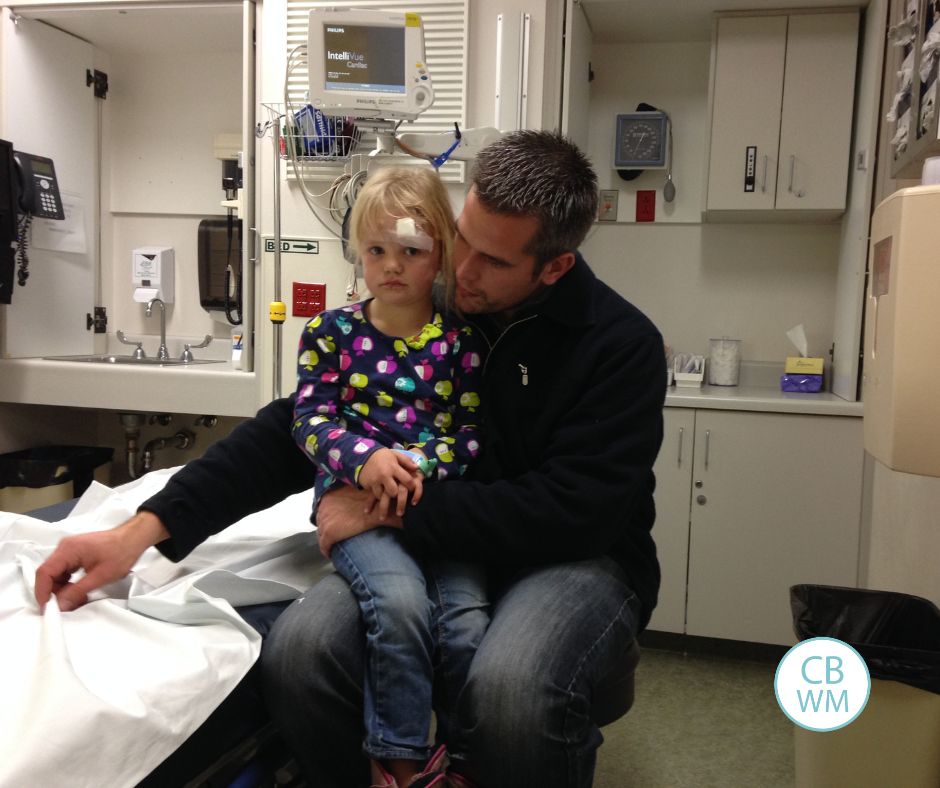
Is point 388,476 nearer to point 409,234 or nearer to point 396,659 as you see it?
point 396,659

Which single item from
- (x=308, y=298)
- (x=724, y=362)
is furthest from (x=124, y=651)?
(x=724, y=362)

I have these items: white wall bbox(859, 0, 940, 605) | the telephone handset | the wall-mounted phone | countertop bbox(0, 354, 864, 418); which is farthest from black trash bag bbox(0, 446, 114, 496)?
white wall bbox(859, 0, 940, 605)

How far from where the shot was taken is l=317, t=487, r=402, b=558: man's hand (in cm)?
121

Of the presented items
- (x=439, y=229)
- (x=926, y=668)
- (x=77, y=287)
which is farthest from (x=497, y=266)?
(x=77, y=287)

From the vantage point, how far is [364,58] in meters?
2.35

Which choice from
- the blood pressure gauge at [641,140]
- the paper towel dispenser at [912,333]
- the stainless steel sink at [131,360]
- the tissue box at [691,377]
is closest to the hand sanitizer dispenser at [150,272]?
the stainless steel sink at [131,360]

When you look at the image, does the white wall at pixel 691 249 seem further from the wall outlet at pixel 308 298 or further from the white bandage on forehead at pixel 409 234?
the white bandage on forehead at pixel 409 234

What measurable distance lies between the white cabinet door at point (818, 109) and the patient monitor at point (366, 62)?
4.40 feet

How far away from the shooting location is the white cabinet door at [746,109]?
9.31 ft

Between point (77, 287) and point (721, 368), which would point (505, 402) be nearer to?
point (721, 368)

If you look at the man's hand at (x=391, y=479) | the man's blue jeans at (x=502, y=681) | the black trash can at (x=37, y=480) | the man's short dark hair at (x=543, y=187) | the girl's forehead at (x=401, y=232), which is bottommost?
the black trash can at (x=37, y=480)

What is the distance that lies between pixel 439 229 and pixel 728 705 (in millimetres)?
1756

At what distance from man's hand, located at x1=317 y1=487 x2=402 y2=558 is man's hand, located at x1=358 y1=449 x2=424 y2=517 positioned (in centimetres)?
3

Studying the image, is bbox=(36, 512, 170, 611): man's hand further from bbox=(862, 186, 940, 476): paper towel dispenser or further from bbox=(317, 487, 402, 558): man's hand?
bbox=(862, 186, 940, 476): paper towel dispenser
